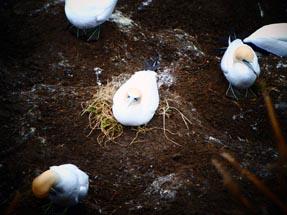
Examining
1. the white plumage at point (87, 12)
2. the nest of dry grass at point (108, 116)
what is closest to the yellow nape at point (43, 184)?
the nest of dry grass at point (108, 116)

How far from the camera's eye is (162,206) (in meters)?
3.05

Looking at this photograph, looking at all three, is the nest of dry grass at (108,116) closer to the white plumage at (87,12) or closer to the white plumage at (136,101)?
the white plumage at (136,101)

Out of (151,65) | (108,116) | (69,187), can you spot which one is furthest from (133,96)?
(69,187)

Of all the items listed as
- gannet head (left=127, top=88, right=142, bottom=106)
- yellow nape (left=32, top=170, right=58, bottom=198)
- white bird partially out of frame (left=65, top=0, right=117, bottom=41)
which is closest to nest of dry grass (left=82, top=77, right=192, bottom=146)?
gannet head (left=127, top=88, right=142, bottom=106)

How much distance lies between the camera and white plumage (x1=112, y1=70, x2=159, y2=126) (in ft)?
11.5

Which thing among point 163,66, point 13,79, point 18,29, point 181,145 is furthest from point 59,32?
point 181,145

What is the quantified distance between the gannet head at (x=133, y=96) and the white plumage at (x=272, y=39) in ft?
4.71

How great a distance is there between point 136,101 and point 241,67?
1.06 meters

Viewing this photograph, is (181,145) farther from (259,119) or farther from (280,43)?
(280,43)

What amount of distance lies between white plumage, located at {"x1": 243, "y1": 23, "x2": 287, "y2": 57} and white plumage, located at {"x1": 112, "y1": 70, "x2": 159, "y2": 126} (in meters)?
1.25

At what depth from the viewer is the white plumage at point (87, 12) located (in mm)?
4105

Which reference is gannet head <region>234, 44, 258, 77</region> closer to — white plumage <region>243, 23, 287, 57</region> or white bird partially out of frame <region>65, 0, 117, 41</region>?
white plumage <region>243, 23, 287, 57</region>

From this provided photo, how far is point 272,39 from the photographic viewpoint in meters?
4.26

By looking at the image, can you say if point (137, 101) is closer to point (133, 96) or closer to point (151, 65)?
point (133, 96)
